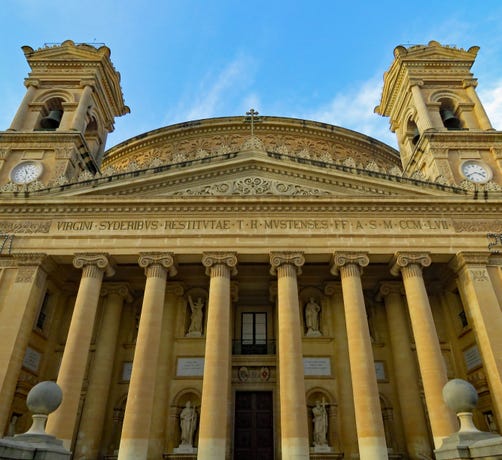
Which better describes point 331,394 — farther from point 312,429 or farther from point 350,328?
point 350,328

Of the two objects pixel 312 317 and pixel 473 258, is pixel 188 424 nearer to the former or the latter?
pixel 312 317

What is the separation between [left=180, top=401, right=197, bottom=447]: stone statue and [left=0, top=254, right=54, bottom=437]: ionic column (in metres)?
6.63

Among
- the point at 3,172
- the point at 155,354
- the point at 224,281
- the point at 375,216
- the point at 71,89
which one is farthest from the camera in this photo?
the point at 71,89

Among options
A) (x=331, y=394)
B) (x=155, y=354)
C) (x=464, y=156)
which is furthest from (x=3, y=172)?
(x=464, y=156)

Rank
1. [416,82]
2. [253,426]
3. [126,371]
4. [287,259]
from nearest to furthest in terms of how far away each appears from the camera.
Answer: [287,259] < [253,426] < [126,371] < [416,82]

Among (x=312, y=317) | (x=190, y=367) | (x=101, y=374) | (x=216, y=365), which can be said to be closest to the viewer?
(x=216, y=365)

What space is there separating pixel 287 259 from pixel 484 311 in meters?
8.11

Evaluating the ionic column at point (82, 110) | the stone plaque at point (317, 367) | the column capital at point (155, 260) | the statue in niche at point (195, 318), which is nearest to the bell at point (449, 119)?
the stone plaque at point (317, 367)

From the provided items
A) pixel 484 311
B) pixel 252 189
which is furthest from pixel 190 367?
A: pixel 484 311

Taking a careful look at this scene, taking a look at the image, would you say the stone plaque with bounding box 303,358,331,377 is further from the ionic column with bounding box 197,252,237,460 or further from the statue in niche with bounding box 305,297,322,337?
the ionic column with bounding box 197,252,237,460

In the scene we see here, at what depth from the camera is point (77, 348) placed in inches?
637

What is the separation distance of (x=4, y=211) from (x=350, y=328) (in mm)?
16084

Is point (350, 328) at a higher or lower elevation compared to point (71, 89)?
lower

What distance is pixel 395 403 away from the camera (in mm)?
18766
